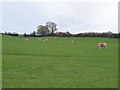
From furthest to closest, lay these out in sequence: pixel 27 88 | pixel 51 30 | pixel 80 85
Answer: pixel 51 30
pixel 80 85
pixel 27 88

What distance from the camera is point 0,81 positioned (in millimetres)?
6660

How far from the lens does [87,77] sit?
7344mm

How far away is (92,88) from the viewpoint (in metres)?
6.00

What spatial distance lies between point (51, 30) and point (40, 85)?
4133 inches

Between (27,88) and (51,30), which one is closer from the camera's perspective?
(27,88)

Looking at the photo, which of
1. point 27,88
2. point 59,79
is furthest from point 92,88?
point 27,88

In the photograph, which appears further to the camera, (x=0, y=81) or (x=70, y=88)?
(x=0, y=81)

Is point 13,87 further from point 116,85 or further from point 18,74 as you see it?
point 116,85

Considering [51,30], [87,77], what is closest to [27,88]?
[87,77]

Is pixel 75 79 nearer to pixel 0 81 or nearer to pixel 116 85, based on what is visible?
pixel 116 85

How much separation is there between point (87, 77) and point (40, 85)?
2.07 m

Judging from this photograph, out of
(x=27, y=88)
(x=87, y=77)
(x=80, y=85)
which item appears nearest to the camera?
(x=27, y=88)

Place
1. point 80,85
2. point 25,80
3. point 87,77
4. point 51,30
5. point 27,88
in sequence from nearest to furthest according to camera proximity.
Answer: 1. point 27,88
2. point 80,85
3. point 25,80
4. point 87,77
5. point 51,30

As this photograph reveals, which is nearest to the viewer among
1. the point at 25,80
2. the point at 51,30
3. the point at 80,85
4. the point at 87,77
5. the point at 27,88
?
the point at 27,88
